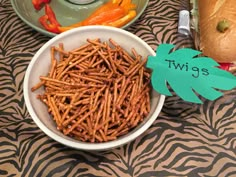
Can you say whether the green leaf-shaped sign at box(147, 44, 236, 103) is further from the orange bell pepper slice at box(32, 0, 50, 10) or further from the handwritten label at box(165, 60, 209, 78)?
the orange bell pepper slice at box(32, 0, 50, 10)

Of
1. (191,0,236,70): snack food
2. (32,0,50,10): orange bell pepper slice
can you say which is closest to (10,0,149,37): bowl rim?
(32,0,50,10): orange bell pepper slice

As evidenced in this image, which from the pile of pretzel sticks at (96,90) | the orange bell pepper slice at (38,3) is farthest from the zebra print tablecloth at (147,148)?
the orange bell pepper slice at (38,3)

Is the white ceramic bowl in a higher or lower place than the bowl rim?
lower

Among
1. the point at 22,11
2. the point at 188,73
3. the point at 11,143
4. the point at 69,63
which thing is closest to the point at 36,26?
the point at 22,11

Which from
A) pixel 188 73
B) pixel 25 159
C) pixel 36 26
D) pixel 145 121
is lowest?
pixel 25 159

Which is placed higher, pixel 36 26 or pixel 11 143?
pixel 36 26

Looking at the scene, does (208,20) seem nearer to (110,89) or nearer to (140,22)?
(140,22)
